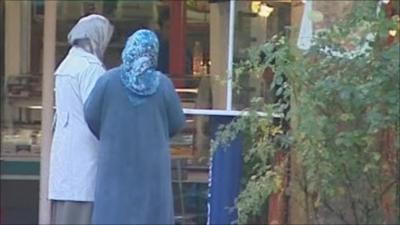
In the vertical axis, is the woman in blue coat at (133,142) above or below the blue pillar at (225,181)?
above

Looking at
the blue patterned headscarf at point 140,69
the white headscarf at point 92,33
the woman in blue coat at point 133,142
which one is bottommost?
the woman in blue coat at point 133,142

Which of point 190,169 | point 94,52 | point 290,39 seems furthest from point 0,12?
point 290,39

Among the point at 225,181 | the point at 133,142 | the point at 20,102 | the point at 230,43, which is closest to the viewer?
the point at 133,142

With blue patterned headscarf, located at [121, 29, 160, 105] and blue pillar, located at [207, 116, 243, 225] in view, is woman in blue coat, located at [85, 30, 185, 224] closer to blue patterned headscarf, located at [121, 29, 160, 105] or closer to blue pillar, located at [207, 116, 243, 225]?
blue patterned headscarf, located at [121, 29, 160, 105]

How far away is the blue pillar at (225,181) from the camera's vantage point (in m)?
7.27

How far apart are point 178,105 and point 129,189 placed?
51 cm

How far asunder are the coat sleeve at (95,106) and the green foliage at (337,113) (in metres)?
0.81

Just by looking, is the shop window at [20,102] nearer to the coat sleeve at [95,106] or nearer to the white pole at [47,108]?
the white pole at [47,108]

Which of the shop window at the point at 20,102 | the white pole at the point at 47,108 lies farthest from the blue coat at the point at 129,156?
the shop window at the point at 20,102

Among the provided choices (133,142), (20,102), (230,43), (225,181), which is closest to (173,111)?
(133,142)

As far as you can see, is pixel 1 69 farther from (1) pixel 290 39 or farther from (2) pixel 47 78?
(1) pixel 290 39

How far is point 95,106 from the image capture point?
18.7ft

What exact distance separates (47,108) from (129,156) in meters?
2.42

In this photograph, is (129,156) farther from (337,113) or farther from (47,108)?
(47,108)
